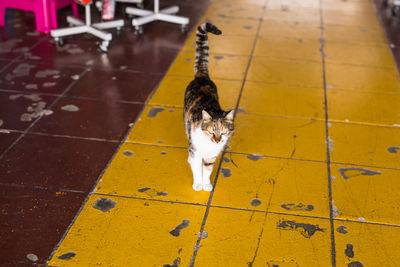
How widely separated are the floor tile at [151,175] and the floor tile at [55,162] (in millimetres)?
98

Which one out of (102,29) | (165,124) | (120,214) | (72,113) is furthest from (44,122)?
(102,29)

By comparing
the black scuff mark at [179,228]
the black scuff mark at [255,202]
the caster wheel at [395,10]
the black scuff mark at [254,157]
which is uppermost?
the caster wheel at [395,10]

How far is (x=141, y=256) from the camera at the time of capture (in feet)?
7.19

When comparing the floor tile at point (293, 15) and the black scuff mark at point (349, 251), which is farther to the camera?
the floor tile at point (293, 15)

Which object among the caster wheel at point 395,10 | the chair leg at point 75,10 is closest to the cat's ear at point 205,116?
the chair leg at point 75,10

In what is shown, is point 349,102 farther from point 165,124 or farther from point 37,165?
point 37,165

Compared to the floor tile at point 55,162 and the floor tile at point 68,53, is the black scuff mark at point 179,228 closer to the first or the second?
the floor tile at point 55,162

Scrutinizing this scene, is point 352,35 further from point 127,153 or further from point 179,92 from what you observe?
point 127,153

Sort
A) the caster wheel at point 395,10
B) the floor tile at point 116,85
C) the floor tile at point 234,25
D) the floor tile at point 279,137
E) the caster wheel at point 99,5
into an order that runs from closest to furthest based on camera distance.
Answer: the floor tile at point 279,137 < the floor tile at point 116,85 < the floor tile at point 234,25 < the caster wheel at point 99,5 < the caster wheel at point 395,10

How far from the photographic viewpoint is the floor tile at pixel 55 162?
268cm

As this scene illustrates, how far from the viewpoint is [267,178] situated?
2781 millimetres

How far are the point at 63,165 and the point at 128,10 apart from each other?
2.91 meters

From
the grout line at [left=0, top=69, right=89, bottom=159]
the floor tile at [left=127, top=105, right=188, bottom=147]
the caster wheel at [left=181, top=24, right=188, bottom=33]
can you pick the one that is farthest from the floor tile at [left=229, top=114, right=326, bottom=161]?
the caster wheel at [left=181, top=24, right=188, bottom=33]

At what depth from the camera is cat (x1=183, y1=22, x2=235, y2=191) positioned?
2346 millimetres
